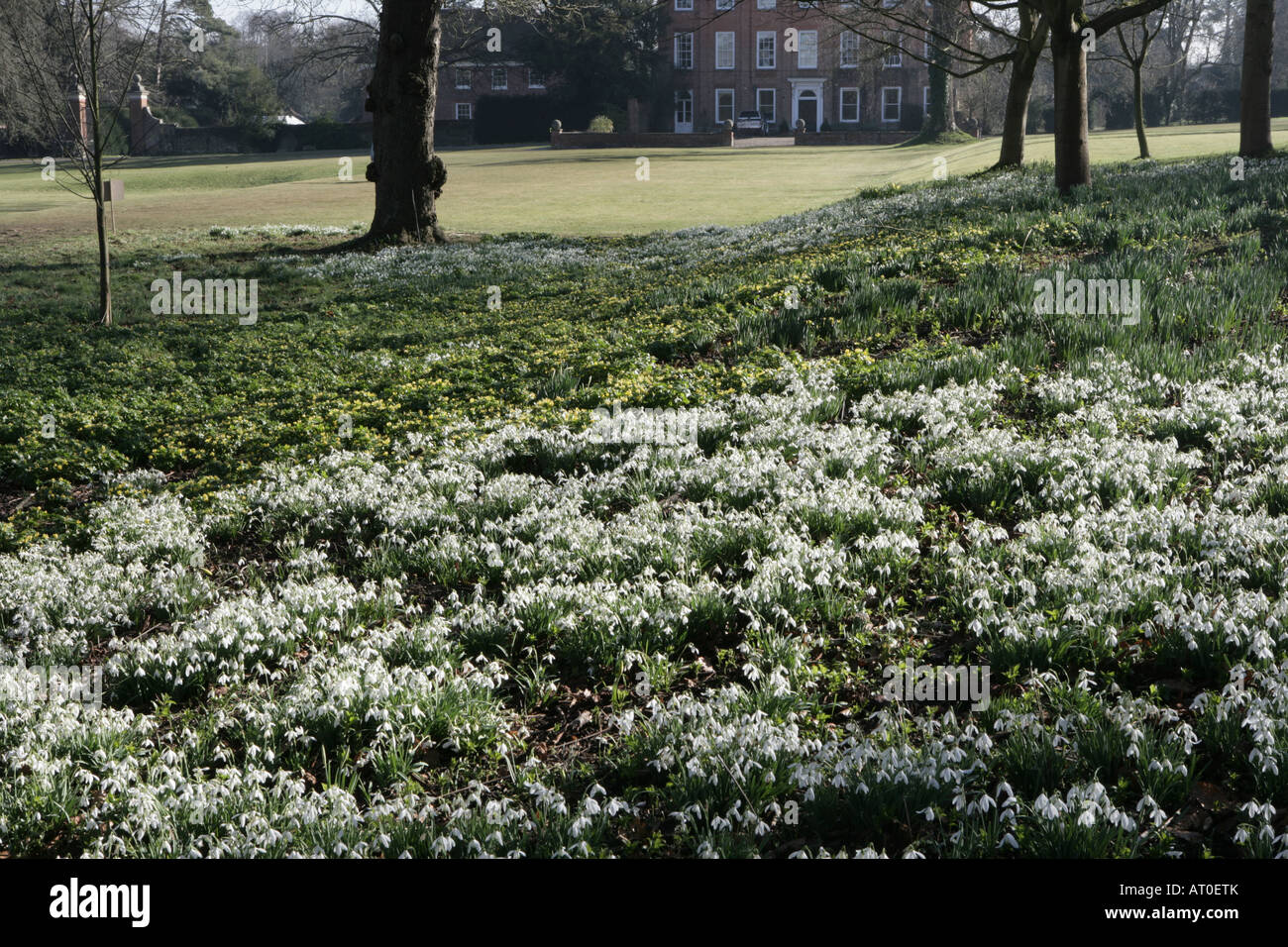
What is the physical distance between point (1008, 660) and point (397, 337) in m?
9.34

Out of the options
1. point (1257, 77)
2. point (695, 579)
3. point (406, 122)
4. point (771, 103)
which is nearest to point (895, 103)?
point (771, 103)

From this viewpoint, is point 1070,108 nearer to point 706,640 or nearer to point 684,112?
point 706,640

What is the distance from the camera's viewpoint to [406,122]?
1817cm

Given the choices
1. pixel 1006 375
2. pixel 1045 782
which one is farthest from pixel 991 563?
pixel 1006 375

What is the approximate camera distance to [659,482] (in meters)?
6.39

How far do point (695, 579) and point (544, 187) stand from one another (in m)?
30.1

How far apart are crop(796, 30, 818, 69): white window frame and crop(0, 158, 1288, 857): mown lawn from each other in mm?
62849

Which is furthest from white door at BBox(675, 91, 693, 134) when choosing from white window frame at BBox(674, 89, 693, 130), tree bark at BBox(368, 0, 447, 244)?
tree bark at BBox(368, 0, 447, 244)

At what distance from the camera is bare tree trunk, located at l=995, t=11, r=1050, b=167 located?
21.6m

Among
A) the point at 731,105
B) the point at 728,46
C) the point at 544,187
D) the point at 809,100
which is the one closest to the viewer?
the point at 544,187

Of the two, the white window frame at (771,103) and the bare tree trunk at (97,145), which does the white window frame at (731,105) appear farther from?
the bare tree trunk at (97,145)

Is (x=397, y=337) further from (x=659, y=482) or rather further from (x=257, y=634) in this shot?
(x=257, y=634)

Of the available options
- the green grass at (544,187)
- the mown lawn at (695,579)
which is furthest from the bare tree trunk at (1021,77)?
the mown lawn at (695,579)

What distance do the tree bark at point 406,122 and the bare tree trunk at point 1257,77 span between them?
14.9 m
